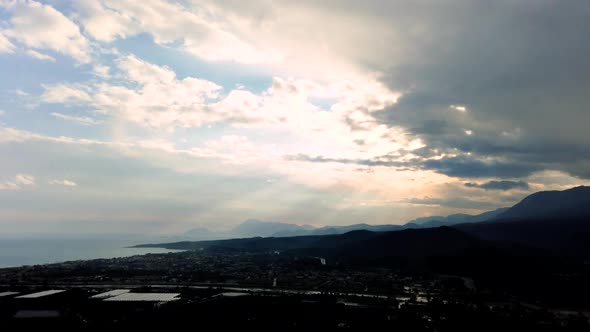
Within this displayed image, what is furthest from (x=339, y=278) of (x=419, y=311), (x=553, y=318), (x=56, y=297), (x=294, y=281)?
(x=56, y=297)

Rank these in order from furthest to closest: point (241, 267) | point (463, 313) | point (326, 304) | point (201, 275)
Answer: point (241, 267) < point (201, 275) < point (326, 304) < point (463, 313)

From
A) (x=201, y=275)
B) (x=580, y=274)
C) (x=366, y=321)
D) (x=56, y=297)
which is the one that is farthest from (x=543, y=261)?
(x=56, y=297)

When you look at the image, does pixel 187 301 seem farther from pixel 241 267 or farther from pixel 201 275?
pixel 241 267

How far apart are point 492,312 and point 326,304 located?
1314 inches

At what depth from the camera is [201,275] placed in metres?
148

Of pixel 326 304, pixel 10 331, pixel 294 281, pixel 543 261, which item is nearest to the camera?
pixel 10 331

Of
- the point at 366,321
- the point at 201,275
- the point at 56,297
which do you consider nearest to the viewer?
the point at 366,321

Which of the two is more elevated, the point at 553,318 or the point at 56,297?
the point at 56,297

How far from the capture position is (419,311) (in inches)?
3317

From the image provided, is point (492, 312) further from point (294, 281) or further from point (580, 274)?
point (580, 274)

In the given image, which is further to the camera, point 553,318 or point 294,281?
point 294,281

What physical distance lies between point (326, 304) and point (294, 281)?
43967mm

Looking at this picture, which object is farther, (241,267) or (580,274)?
(241,267)

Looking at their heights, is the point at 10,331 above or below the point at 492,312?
above
